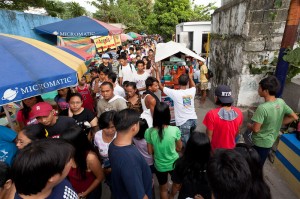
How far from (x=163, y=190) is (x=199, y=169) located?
1238mm

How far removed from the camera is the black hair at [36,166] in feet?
4.08

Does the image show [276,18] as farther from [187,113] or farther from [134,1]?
[134,1]

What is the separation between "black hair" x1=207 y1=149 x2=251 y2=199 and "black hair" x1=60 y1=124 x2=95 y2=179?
1.34 meters

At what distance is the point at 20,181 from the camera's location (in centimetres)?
125

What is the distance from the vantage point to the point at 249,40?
4.77 metres

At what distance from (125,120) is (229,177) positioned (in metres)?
1.02

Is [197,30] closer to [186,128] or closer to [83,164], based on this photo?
[186,128]

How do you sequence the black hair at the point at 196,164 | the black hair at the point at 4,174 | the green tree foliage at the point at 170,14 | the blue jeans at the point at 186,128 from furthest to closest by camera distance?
the green tree foliage at the point at 170,14, the blue jeans at the point at 186,128, the black hair at the point at 196,164, the black hair at the point at 4,174

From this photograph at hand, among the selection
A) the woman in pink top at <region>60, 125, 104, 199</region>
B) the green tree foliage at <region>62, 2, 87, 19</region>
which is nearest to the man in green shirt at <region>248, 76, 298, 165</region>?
the woman in pink top at <region>60, 125, 104, 199</region>

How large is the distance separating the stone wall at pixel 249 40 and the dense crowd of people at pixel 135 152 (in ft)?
6.89

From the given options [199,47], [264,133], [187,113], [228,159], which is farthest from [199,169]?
[199,47]

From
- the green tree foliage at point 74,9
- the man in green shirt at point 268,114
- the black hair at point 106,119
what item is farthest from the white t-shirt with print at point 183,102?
the green tree foliage at point 74,9

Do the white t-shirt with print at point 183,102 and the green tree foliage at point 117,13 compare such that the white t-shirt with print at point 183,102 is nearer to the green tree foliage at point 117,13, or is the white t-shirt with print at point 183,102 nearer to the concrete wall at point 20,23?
the concrete wall at point 20,23

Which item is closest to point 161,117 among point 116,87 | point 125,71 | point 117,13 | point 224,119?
point 224,119
